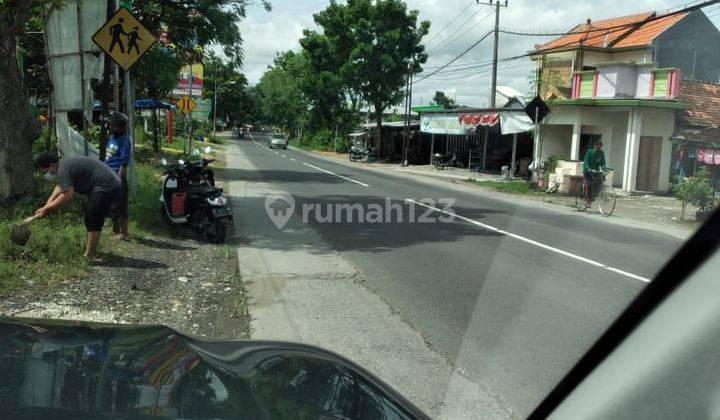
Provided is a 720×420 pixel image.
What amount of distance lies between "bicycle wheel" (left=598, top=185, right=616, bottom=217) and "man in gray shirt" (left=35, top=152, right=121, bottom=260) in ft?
39.0

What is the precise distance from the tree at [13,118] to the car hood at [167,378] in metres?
7.69

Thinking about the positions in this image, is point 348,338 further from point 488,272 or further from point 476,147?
point 476,147

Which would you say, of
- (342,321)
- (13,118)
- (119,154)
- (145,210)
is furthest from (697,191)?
(13,118)

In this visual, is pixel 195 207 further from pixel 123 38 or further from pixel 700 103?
pixel 700 103

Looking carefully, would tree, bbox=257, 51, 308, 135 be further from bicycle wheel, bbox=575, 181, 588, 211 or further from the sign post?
the sign post

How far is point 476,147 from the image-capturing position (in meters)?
35.7

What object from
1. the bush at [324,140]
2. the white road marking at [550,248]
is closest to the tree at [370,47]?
the bush at [324,140]

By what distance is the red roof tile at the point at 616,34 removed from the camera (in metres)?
21.4

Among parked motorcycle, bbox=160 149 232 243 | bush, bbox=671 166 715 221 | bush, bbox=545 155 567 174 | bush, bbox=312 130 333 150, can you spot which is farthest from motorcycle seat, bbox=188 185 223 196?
bush, bbox=312 130 333 150

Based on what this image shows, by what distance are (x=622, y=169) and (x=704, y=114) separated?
10.4ft

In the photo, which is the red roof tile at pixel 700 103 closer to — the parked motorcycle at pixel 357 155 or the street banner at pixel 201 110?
the parked motorcycle at pixel 357 155

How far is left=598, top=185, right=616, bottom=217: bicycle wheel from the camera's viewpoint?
601 inches

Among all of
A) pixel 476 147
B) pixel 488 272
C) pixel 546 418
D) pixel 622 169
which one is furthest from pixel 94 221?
pixel 476 147

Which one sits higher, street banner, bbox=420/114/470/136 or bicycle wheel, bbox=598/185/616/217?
street banner, bbox=420/114/470/136
